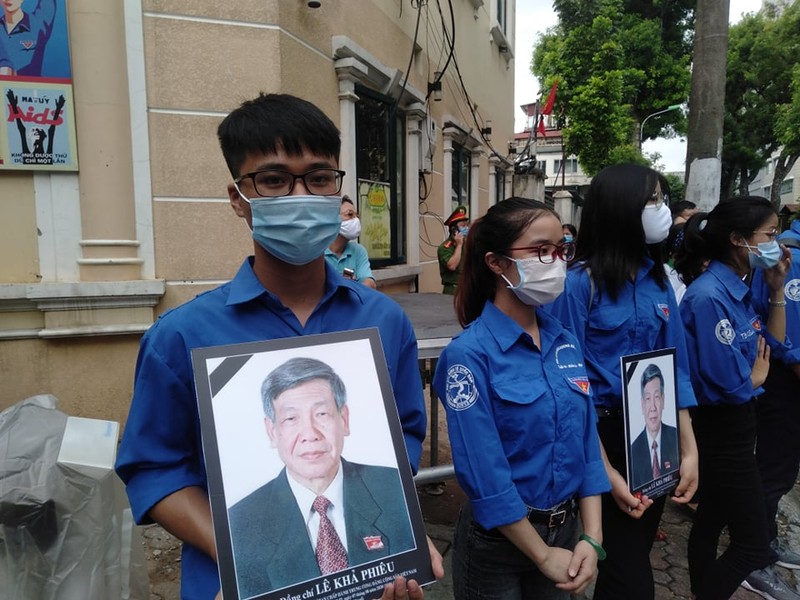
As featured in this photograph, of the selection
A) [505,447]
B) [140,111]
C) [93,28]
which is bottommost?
[505,447]

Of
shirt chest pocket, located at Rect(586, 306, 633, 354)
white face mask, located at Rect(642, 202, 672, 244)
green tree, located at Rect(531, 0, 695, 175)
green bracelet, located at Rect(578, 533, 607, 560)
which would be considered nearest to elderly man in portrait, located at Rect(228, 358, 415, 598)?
green bracelet, located at Rect(578, 533, 607, 560)

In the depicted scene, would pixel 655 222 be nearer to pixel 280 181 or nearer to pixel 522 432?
pixel 522 432

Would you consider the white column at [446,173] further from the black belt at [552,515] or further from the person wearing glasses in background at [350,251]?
the black belt at [552,515]

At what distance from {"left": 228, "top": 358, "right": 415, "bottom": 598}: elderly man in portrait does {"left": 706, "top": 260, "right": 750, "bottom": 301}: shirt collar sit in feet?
6.12

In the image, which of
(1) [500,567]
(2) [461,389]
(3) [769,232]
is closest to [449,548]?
Result: (1) [500,567]

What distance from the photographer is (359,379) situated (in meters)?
1.14

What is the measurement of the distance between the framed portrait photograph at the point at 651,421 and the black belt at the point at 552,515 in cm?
31

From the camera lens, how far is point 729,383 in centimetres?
215

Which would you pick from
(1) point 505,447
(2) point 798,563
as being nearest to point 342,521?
(1) point 505,447

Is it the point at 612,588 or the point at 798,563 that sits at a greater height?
the point at 612,588

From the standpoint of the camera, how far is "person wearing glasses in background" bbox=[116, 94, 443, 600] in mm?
1087

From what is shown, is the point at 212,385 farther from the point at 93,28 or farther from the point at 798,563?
the point at 93,28

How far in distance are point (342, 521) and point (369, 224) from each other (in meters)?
5.12

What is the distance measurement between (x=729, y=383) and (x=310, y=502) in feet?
6.10
